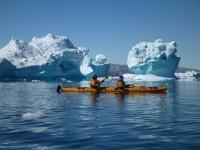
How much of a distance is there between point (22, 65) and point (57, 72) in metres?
8.45

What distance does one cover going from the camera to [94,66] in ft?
256

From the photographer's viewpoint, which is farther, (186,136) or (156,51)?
(156,51)

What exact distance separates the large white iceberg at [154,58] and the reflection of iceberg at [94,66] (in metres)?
7.76

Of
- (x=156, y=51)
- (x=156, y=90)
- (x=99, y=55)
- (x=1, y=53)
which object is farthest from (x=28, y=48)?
(x=156, y=90)

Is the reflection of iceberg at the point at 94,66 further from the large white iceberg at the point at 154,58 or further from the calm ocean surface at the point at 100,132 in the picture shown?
the calm ocean surface at the point at 100,132

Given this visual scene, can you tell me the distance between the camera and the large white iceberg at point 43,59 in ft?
Answer: 233

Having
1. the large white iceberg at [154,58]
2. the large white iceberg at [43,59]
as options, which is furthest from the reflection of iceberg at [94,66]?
the large white iceberg at [154,58]

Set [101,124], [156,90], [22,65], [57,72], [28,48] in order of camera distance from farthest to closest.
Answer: [28,48] → [57,72] → [22,65] → [156,90] → [101,124]

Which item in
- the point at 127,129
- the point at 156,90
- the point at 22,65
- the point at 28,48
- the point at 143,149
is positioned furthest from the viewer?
the point at 28,48

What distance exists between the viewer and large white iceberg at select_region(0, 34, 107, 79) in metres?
71.0

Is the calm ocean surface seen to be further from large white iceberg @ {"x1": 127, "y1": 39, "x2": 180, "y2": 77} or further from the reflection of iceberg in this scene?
large white iceberg @ {"x1": 127, "y1": 39, "x2": 180, "y2": 77}

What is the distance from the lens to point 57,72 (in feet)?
250

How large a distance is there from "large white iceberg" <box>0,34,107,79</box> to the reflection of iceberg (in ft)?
2.16

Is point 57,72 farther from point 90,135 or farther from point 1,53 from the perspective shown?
point 90,135
